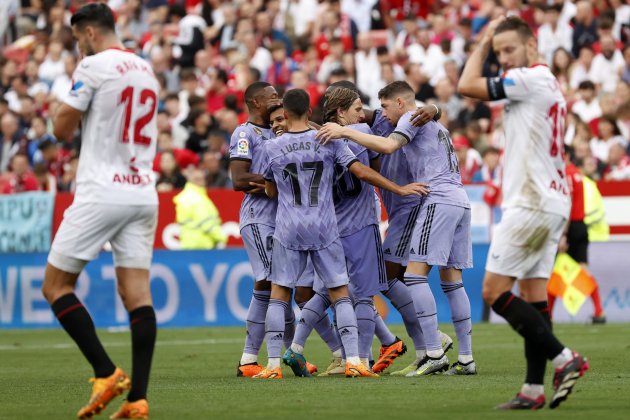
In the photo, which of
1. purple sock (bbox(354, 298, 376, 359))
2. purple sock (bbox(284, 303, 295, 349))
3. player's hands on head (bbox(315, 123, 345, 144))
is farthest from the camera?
purple sock (bbox(284, 303, 295, 349))

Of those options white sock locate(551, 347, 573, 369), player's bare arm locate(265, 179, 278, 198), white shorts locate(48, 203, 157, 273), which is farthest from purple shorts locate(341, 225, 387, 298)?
white shorts locate(48, 203, 157, 273)

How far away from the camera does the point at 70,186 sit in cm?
2339

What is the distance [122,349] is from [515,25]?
840cm

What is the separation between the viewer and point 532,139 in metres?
8.80

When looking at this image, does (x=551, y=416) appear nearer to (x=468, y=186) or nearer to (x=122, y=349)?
(x=122, y=349)

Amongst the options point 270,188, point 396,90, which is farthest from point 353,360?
point 396,90

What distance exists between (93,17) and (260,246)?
12.8ft

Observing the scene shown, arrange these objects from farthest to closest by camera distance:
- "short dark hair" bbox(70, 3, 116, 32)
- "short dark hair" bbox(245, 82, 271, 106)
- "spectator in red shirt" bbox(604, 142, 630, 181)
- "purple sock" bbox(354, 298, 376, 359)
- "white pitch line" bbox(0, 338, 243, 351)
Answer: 1. "spectator in red shirt" bbox(604, 142, 630, 181)
2. "white pitch line" bbox(0, 338, 243, 351)
3. "short dark hair" bbox(245, 82, 271, 106)
4. "purple sock" bbox(354, 298, 376, 359)
5. "short dark hair" bbox(70, 3, 116, 32)

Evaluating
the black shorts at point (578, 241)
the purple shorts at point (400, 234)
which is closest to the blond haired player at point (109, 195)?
the purple shorts at point (400, 234)

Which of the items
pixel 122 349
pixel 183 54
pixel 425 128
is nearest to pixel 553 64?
pixel 183 54

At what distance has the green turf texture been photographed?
869 centimetres

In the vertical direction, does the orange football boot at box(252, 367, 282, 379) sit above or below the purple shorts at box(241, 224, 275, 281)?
below

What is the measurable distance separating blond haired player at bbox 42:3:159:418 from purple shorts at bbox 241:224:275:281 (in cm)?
342

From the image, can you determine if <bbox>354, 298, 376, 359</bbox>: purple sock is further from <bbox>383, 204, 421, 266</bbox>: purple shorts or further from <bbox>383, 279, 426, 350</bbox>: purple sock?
<bbox>383, 204, 421, 266</bbox>: purple shorts
